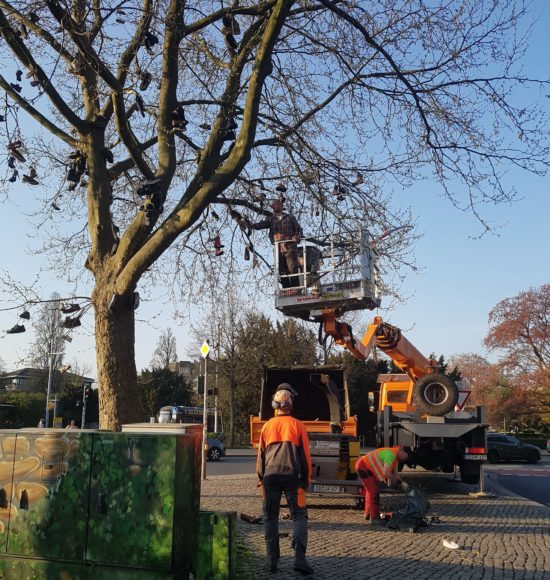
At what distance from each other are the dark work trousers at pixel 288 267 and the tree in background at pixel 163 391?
1771 inches

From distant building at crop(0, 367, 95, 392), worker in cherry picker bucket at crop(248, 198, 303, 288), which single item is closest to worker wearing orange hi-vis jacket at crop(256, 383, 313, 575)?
worker in cherry picker bucket at crop(248, 198, 303, 288)

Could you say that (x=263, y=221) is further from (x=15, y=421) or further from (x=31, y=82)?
(x=15, y=421)

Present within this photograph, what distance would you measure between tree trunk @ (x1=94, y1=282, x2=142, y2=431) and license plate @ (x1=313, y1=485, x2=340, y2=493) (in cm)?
356

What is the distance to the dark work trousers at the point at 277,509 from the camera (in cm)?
618

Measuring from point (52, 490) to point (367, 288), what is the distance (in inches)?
283

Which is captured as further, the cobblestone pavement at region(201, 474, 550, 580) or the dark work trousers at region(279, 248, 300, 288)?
the dark work trousers at region(279, 248, 300, 288)

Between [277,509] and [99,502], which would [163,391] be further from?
[99,502]

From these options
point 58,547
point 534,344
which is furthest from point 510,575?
point 534,344

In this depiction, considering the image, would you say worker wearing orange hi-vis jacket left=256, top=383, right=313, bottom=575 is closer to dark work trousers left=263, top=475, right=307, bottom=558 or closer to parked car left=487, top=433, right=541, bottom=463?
dark work trousers left=263, top=475, right=307, bottom=558

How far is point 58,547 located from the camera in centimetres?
478

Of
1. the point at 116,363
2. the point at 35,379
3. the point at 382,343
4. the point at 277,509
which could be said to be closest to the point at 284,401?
the point at 277,509

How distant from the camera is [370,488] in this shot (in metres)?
9.73

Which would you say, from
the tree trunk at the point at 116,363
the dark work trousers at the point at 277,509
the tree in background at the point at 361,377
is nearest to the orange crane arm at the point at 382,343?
the tree trunk at the point at 116,363

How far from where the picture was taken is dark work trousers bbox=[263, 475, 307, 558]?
6.18m
